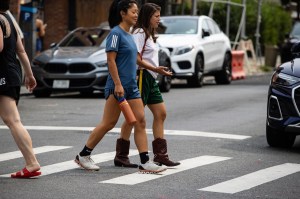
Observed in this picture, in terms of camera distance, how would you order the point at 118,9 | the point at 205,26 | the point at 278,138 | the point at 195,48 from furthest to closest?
1. the point at 205,26
2. the point at 195,48
3. the point at 278,138
4. the point at 118,9

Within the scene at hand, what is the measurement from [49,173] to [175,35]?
15.4 metres

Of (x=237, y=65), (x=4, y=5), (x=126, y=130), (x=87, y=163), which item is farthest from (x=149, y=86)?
(x=237, y=65)

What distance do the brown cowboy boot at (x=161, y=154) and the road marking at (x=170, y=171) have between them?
0.09 meters

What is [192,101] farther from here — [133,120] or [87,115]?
[133,120]

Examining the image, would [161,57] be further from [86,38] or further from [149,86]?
[149,86]

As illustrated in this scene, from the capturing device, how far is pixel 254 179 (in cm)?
981

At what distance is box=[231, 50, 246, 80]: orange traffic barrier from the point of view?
98.3 ft

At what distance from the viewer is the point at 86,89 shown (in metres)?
20.7

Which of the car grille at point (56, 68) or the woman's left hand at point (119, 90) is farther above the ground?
the woman's left hand at point (119, 90)

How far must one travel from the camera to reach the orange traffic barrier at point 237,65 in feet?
98.3

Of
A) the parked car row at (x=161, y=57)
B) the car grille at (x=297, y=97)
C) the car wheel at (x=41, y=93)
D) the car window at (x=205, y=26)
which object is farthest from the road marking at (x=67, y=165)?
the car window at (x=205, y=26)

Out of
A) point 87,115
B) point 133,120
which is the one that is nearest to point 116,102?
point 133,120

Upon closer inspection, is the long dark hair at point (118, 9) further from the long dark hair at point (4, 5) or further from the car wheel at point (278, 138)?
the car wheel at point (278, 138)

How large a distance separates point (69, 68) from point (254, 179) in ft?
37.3
